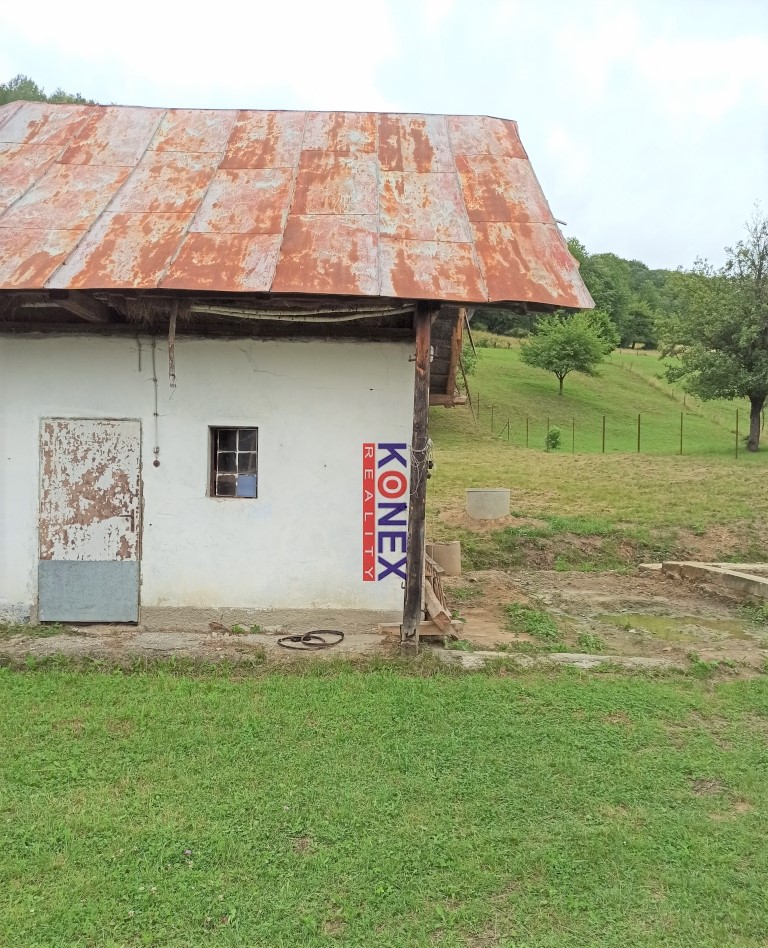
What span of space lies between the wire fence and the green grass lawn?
21.8 metres

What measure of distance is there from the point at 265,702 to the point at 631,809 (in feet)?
9.25

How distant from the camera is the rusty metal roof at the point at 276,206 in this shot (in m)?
6.36

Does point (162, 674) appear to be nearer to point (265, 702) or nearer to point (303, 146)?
point (265, 702)

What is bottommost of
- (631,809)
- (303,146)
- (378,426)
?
(631,809)

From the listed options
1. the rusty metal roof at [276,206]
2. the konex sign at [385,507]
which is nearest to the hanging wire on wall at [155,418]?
the rusty metal roof at [276,206]

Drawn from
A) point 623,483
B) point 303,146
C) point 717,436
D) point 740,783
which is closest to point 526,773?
point 740,783

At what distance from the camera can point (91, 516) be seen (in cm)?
731

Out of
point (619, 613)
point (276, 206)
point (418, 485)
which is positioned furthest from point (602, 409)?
point (418, 485)

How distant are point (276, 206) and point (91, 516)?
12.4 feet

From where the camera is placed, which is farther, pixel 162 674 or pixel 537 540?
pixel 537 540

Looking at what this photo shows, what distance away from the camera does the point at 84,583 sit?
7.33 meters

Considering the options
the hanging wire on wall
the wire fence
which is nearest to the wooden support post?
the hanging wire on wall

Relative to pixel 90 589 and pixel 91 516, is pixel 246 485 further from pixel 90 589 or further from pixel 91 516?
pixel 90 589

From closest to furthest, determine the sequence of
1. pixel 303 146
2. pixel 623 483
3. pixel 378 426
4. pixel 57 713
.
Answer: pixel 57 713 → pixel 378 426 → pixel 303 146 → pixel 623 483
